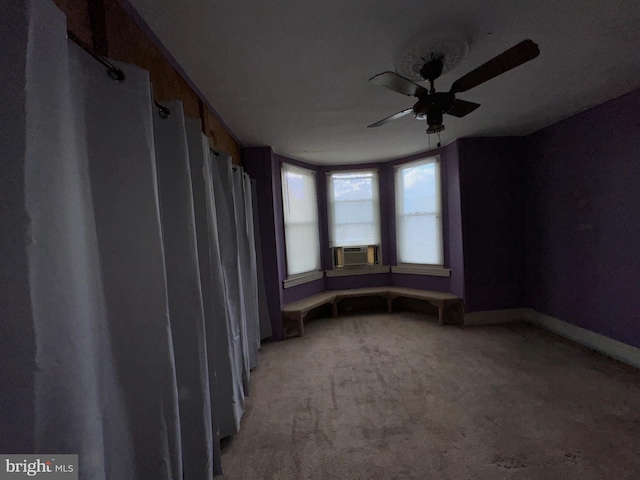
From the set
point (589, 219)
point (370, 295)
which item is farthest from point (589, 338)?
point (370, 295)

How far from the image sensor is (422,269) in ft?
13.4

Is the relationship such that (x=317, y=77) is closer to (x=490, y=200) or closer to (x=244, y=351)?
(x=244, y=351)

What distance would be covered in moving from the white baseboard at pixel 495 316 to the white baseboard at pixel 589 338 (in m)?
0.08

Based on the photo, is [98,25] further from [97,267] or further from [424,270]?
[424,270]

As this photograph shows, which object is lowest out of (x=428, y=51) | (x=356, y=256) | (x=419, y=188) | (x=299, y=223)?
(x=356, y=256)

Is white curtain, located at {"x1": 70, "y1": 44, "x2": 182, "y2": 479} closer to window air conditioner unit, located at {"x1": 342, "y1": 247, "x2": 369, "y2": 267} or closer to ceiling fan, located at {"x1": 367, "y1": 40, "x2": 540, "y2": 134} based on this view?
ceiling fan, located at {"x1": 367, "y1": 40, "x2": 540, "y2": 134}

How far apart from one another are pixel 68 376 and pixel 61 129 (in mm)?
626

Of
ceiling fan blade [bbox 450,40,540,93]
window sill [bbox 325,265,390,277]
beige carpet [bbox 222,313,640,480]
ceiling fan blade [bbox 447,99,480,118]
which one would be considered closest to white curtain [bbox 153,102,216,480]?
beige carpet [bbox 222,313,640,480]

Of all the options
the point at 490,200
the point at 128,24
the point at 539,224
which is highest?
the point at 128,24

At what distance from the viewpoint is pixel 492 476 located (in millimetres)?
1447

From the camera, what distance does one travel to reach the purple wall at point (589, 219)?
240 cm

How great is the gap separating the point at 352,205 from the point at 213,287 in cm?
308

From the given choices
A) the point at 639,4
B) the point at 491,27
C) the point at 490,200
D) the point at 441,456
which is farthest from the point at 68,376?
the point at 490,200

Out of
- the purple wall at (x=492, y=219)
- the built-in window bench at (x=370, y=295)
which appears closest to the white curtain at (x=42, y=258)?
the built-in window bench at (x=370, y=295)
